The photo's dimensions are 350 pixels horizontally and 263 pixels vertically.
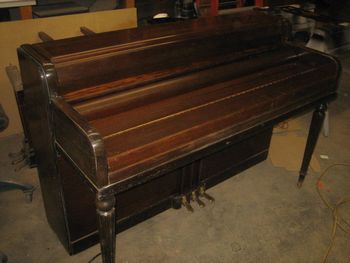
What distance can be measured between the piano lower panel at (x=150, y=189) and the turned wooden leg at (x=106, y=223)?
0.22 metres

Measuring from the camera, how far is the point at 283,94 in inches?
61.2

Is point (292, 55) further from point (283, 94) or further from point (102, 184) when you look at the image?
point (102, 184)

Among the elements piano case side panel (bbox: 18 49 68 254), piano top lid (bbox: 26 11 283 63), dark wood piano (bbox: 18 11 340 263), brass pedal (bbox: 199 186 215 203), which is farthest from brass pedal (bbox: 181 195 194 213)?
piano top lid (bbox: 26 11 283 63)

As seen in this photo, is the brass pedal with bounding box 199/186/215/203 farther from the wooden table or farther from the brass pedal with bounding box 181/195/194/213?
the wooden table

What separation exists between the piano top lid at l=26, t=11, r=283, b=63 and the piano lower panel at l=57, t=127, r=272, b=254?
16.1 inches

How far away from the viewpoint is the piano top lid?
133 centimetres

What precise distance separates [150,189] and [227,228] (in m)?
0.49

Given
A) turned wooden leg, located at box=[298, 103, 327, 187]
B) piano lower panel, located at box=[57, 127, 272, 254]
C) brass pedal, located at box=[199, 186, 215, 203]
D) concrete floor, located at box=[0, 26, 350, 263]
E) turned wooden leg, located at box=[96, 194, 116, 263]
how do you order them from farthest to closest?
brass pedal, located at box=[199, 186, 215, 203], turned wooden leg, located at box=[298, 103, 327, 187], concrete floor, located at box=[0, 26, 350, 263], piano lower panel, located at box=[57, 127, 272, 254], turned wooden leg, located at box=[96, 194, 116, 263]

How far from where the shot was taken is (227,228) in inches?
77.4

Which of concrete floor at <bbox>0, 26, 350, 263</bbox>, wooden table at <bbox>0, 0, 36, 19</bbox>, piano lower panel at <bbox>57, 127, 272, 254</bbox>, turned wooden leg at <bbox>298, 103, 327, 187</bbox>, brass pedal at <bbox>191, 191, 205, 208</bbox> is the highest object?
wooden table at <bbox>0, 0, 36, 19</bbox>

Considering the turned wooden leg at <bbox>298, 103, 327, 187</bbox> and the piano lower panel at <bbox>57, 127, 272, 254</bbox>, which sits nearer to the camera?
the piano lower panel at <bbox>57, 127, 272, 254</bbox>

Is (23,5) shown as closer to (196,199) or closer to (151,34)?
(151,34)

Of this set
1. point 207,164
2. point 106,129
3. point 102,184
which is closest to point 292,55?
point 207,164

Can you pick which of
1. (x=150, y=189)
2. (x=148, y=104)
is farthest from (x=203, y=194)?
(x=148, y=104)
